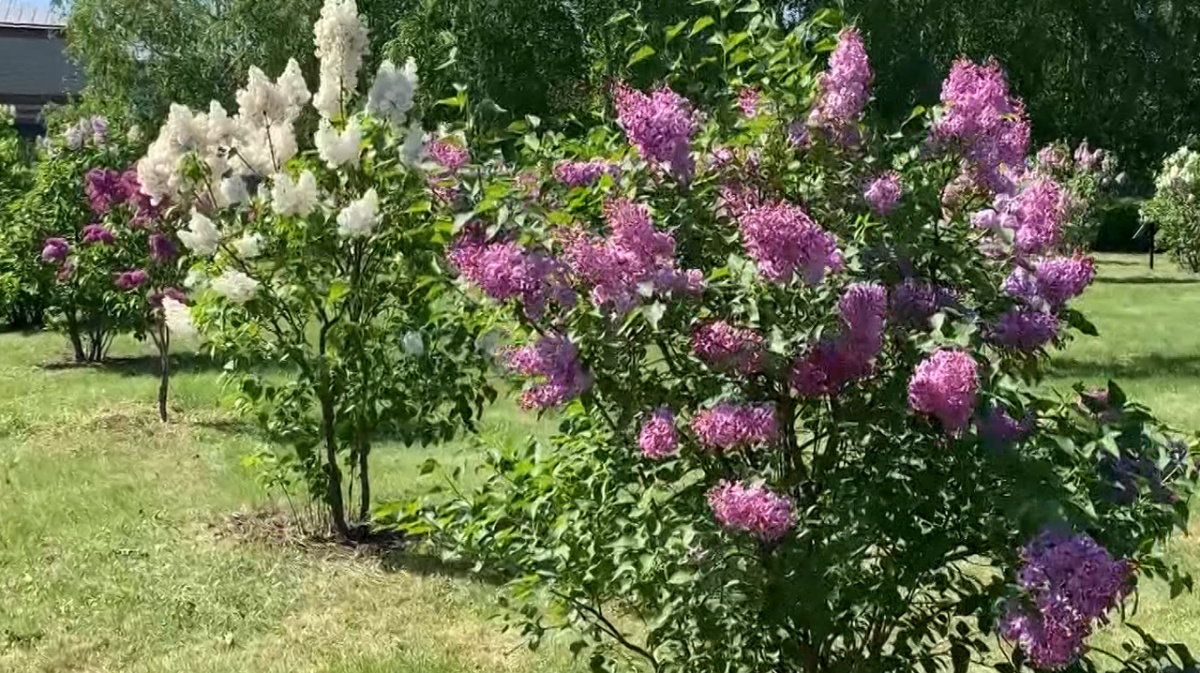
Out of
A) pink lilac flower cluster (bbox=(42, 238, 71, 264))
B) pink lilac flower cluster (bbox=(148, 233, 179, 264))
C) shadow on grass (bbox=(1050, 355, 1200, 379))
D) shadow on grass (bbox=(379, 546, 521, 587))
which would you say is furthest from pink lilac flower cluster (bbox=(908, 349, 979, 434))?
pink lilac flower cluster (bbox=(42, 238, 71, 264))

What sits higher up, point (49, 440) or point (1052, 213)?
point (1052, 213)

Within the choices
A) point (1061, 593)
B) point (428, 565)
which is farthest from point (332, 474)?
point (1061, 593)

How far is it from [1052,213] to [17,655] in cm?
360

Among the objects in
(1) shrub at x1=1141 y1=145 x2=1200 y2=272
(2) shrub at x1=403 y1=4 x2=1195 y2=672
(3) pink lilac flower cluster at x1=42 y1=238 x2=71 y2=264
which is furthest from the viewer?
(1) shrub at x1=1141 y1=145 x2=1200 y2=272

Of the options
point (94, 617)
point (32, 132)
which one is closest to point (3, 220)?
point (94, 617)

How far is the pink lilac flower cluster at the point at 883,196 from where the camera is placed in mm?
2717

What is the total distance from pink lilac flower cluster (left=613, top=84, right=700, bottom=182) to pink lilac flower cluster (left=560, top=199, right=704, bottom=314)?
15 cm

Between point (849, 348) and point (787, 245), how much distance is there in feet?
0.79

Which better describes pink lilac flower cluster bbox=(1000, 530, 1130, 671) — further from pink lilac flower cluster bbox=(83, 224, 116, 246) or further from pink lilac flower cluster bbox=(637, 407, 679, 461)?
pink lilac flower cluster bbox=(83, 224, 116, 246)

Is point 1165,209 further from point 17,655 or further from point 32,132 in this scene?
point 32,132

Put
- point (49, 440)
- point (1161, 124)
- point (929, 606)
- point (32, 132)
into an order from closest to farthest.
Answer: point (929, 606) → point (49, 440) → point (1161, 124) → point (32, 132)

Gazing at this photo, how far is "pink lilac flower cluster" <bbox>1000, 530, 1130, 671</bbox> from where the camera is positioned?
7.60ft

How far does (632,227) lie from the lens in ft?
8.36

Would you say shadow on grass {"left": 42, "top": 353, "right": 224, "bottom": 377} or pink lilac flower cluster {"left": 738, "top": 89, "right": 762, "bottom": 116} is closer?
pink lilac flower cluster {"left": 738, "top": 89, "right": 762, "bottom": 116}
